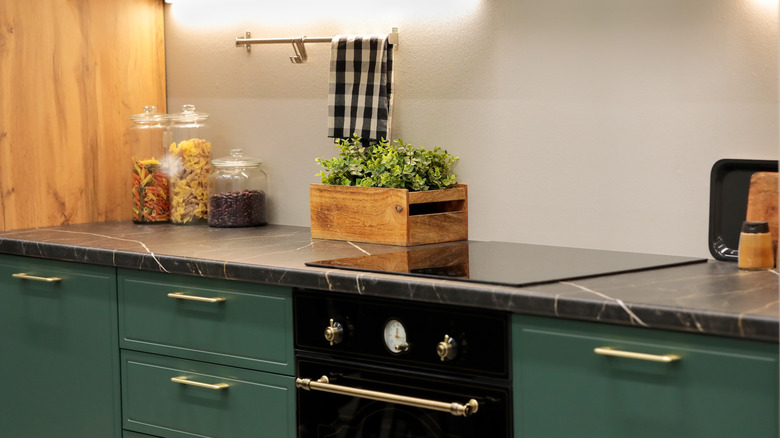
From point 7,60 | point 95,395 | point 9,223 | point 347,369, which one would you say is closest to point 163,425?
point 95,395

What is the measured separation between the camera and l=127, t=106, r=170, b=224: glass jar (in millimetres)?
3037

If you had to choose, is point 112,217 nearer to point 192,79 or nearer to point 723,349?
point 192,79

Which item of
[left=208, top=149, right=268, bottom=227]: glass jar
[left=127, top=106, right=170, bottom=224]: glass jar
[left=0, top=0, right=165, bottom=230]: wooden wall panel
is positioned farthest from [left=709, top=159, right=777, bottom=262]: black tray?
[left=0, top=0, right=165, bottom=230]: wooden wall panel

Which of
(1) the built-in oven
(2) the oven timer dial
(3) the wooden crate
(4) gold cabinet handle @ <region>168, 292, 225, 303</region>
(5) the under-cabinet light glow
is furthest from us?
(5) the under-cabinet light glow

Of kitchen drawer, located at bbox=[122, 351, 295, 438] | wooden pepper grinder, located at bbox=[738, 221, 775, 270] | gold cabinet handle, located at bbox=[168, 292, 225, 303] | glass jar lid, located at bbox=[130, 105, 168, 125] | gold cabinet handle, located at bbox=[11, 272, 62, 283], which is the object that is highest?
glass jar lid, located at bbox=[130, 105, 168, 125]

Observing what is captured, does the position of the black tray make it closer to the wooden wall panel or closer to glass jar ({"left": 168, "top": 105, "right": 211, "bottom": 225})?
glass jar ({"left": 168, "top": 105, "right": 211, "bottom": 225})

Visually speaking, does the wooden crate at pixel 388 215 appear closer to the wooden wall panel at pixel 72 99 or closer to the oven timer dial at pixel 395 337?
the oven timer dial at pixel 395 337

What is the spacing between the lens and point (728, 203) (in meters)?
2.17

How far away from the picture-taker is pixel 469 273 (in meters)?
1.98

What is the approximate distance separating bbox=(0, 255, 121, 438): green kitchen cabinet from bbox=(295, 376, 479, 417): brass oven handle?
0.66 m

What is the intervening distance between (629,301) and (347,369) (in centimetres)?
65

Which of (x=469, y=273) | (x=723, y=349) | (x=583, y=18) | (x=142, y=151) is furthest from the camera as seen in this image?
(x=142, y=151)

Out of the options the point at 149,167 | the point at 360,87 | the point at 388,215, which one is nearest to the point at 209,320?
the point at 388,215

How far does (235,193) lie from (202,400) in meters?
0.79
